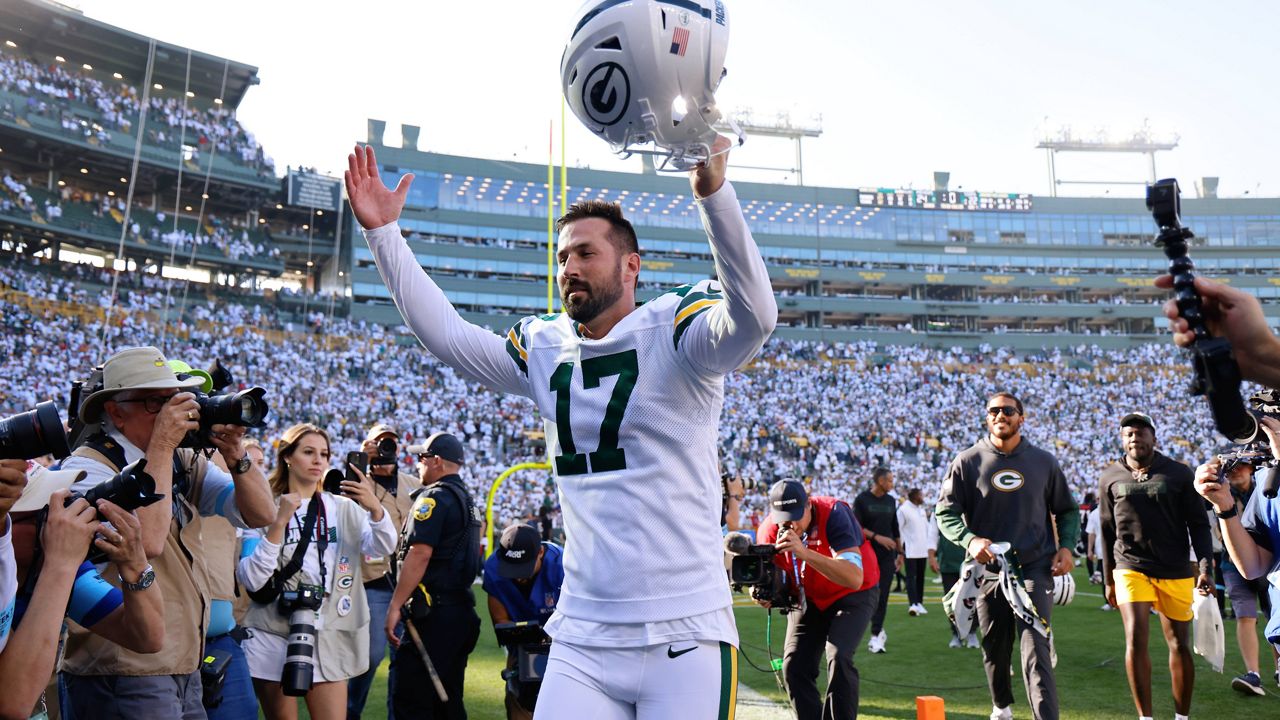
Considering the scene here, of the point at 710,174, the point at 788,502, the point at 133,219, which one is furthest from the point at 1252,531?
Result: the point at 133,219

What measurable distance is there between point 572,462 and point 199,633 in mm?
1911

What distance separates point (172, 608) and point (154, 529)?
534 millimetres

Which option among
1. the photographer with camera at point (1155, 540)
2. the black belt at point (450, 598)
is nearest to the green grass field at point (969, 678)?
the photographer with camera at point (1155, 540)

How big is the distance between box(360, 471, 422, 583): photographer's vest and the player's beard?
13.7 ft

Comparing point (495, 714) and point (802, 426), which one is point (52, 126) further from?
point (495, 714)

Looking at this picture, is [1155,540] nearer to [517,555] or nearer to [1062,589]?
[1062,589]

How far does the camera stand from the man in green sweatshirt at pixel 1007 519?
5.99 metres

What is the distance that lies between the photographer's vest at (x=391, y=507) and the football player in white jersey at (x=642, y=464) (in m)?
4.11

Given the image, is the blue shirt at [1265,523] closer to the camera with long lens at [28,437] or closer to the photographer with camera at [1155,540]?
the photographer with camera at [1155,540]

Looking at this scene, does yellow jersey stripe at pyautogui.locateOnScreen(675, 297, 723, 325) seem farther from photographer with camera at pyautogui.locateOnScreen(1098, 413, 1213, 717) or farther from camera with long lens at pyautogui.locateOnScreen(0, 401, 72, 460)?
photographer with camera at pyautogui.locateOnScreen(1098, 413, 1213, 717)

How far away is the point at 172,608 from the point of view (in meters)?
3.58

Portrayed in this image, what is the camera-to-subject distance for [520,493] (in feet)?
94.7

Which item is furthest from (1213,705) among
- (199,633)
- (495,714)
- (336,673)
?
(199,633)

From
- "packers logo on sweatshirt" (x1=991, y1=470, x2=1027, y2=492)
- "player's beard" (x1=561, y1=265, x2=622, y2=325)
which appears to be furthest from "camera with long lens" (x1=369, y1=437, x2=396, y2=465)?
"player's beard" (x1=561, y1=265, x2=622, y2=325)
